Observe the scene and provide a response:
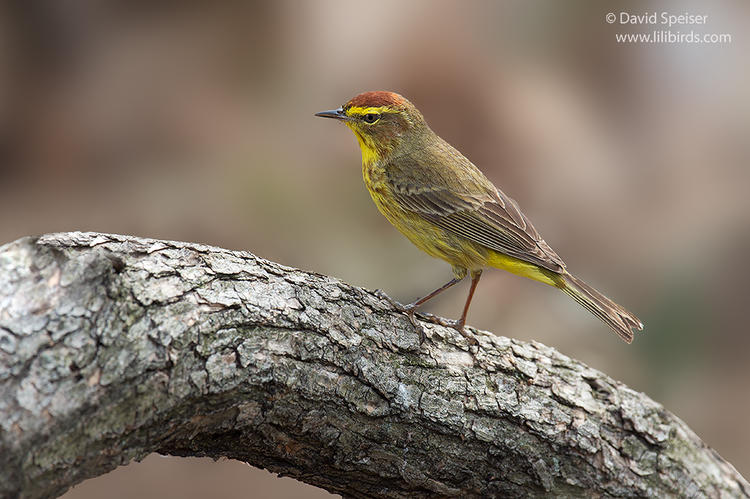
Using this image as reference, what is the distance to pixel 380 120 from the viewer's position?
4.21m

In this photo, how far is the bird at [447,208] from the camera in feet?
12.7

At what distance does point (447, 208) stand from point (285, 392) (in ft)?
5.78

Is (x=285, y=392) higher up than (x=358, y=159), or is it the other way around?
(x=358, y=159)

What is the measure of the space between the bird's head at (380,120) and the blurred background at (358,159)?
7.51ft

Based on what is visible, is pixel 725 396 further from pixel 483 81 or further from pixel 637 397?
pixel 637 397

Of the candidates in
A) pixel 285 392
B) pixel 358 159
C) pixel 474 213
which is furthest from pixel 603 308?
pixel 358 159

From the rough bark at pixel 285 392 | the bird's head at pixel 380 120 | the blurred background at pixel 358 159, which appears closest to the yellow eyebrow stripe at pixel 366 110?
the bird's head at pixel 380 120

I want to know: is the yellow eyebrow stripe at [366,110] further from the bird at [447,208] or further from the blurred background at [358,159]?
the blurred background at [358,159]

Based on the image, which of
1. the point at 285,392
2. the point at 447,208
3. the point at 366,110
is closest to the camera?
the point at 285,392

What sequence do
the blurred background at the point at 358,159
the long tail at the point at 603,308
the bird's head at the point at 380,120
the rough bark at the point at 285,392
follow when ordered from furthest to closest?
the blurred background at the point at 358,159 < the bird's head at the point at 380,120 < the long tail at the point at 603,308 < the rough bark at the point at 285,392

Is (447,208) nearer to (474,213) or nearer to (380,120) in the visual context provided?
(474,213)

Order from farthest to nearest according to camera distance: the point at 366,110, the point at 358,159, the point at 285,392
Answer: the point at 358,159 → the point at 366,110 → the point at 285,392

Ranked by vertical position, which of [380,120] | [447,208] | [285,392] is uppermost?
[380,120]

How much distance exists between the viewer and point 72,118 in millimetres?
7105
